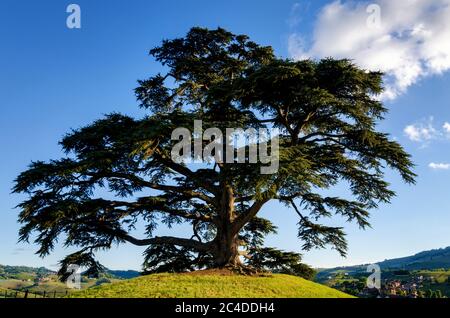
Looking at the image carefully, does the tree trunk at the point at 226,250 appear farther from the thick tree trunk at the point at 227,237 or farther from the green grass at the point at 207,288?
the green grass at the point at 207,288

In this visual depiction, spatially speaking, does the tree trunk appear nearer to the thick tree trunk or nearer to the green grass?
the thick tree trunk

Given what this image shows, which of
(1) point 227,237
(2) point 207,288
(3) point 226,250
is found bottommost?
(2) point 207,288

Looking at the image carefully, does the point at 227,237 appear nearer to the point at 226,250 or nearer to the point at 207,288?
the point at 226,250

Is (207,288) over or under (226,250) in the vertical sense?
under

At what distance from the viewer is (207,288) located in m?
15.5

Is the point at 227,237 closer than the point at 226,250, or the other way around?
the point at 226,250

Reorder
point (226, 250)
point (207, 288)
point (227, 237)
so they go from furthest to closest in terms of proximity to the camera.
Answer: point (227, 237), point (226, 250), point (207, 288)

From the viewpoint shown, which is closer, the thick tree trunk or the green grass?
the green grass

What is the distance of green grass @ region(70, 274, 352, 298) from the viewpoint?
14465 mm

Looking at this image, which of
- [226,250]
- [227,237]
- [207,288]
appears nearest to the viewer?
[207,288]

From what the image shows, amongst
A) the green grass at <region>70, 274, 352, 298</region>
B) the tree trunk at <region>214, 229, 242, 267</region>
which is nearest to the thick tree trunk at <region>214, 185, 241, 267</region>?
the tree trunk at <region>214, 229, 242, 267</region>

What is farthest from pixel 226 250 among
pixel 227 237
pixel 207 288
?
pixel 207 288

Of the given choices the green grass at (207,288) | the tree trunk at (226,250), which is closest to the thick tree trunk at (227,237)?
the tree trunk at (226,250)

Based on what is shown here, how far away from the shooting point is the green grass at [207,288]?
1446 centimetres
